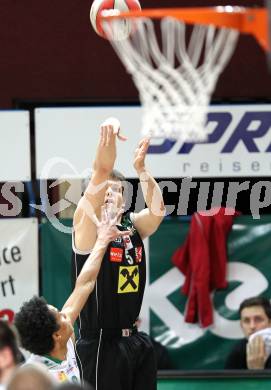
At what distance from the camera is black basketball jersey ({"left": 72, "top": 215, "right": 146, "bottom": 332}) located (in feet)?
20.6

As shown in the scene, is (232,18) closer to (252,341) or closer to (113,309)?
(113,309)

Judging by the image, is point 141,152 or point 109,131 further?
point 141,152

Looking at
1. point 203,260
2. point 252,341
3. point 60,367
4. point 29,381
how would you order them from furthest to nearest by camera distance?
point 203,260 < point 252,341 < point 60,367 < point 29,381

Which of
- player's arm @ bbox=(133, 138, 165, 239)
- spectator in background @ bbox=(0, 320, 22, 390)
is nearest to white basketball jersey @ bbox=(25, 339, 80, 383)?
spectator in background @ bbox=(0, 320, 22, 390)

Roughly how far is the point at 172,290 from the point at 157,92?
247 centimetres

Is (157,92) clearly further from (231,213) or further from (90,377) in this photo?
(231,213)

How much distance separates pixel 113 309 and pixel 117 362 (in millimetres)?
320

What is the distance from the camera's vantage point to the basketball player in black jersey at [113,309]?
6.28m

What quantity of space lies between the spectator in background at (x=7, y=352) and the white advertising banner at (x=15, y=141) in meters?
3.91

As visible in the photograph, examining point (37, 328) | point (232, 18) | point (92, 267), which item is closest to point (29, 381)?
point (37, 328)

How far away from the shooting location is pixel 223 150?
26.2ft

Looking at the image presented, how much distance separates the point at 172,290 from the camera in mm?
8039

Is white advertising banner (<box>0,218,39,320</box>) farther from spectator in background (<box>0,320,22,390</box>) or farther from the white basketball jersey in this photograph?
spectator in background (<box>0,320,22,390</box>)

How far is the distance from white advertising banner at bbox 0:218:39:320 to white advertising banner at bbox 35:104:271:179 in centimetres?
44
